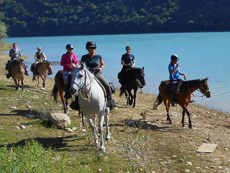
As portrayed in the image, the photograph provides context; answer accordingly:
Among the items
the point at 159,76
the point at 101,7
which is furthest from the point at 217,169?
the point at 101,7

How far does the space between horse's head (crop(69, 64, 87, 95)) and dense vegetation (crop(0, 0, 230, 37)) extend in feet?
304

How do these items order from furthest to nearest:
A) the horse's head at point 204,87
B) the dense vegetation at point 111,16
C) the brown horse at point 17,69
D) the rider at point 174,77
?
the dense vegetation at point 111,16, the brown horse at point 17,69, the rider at point 174,77, the horse's head at point 204,87

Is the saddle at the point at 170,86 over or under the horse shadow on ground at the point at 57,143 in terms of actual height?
over

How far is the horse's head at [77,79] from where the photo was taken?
766 centimetres

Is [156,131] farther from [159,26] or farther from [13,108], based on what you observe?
[159,26]

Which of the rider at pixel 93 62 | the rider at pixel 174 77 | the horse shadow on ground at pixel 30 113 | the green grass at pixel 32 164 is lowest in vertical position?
the horse shadow on ground at pixel 30 113

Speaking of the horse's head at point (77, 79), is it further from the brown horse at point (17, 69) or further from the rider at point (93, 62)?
the brown horse at point (17, 69)

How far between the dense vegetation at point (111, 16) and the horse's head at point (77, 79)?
9267 centimetres

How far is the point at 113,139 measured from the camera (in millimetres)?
9797

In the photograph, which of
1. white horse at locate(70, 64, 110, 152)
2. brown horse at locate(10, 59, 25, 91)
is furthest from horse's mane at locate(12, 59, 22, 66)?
white horse at locate(70, 64, 110, 152)

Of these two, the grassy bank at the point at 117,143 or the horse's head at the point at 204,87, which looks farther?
the horse's head at the point at 204,87

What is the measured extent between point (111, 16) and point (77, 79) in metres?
126

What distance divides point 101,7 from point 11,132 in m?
137

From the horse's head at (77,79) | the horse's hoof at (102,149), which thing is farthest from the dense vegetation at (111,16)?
the horse's head at (77,79)
